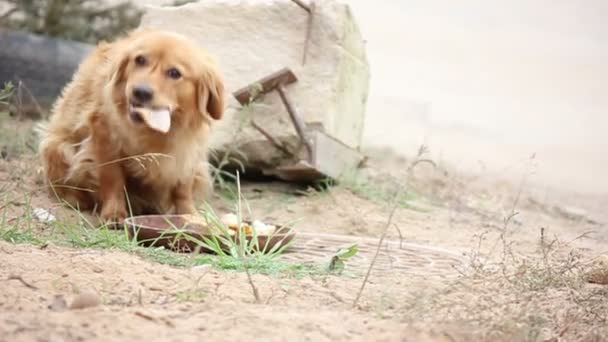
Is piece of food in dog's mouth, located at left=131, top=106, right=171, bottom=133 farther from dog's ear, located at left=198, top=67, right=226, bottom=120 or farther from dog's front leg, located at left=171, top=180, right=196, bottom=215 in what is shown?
dog's front leg, located at left=171, top=180, right=196, bottom=215

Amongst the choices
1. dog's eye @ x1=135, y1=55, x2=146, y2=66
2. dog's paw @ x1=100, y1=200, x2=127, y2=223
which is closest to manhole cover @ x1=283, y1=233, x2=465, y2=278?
dog's paw @ x1=100, y1=200, x2=127, y2=223

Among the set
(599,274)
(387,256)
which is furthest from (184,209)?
(599,274)

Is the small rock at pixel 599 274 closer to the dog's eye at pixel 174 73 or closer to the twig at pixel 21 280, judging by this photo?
the twig at pixel 21 280

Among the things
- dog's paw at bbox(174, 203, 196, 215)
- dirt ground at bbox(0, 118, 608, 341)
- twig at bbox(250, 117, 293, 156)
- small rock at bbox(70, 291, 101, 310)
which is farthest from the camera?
twig at bbox(250, 117, 293, 156)

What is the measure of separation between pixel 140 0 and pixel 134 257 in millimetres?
6464

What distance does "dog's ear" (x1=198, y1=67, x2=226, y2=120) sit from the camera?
14.6 ft

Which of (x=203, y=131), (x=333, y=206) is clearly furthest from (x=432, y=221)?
(x=203, y=131)

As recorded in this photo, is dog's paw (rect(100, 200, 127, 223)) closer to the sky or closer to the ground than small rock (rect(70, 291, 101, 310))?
closer to the ground

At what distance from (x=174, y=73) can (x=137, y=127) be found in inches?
15.0

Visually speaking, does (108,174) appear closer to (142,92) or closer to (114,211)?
(114,211)

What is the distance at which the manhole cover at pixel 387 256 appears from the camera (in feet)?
11.7

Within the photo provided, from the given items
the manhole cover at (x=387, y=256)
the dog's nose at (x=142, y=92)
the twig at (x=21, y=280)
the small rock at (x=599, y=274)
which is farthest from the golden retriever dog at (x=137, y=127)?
the small rock at (x=599, y=274)

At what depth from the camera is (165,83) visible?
423cm

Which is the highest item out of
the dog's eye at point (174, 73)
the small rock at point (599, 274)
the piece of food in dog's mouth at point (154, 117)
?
the dog's eye at point (174, 73)
